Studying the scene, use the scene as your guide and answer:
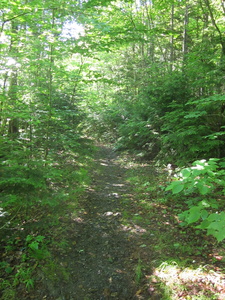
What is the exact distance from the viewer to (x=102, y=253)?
402cm

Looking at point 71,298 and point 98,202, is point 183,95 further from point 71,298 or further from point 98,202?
Result: point 71,298

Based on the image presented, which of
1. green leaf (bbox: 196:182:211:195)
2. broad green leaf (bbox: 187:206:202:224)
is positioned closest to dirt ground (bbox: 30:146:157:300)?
broad green leaf (bbox: 187:206:202:224)

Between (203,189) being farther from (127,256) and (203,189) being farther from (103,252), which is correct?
(103,252)

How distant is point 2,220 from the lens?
4.19m

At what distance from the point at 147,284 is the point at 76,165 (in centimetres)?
643

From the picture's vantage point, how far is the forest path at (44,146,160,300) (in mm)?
3221

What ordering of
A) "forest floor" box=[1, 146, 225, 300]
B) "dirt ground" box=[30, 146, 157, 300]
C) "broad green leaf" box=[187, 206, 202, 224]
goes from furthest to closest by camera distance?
"dirt ground" box=[30, 146, 157, 300]
"forest floor" box=[1, 146, 225, 300]
"broad green leaf" box=[187, 206, 202, 224]

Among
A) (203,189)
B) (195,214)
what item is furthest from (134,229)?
(203,189)


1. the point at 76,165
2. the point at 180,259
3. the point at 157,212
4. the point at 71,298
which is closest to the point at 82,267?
the point at 71,298

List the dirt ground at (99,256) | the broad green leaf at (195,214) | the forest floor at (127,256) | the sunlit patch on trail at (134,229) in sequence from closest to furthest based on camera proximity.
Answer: the broad green leaf at (195,214) < the forest floor at (127,256) < the dirt ground at (99,256) < the sunlit patch on trail at (134,229)

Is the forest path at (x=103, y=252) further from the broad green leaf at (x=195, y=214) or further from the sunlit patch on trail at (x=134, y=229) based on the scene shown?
the broad green leaf at (x=195, y=214)

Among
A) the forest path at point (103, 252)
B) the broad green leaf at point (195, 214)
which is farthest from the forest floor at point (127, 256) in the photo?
the broad green leaf at point (195, 214)

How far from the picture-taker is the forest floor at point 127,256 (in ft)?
10.1

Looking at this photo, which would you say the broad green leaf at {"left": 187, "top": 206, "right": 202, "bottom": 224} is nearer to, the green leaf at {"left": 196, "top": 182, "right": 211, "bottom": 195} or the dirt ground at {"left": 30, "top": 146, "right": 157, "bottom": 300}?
the green leaf at {"left": 196, "top": 182, "right": 211, "bottom": 195}
